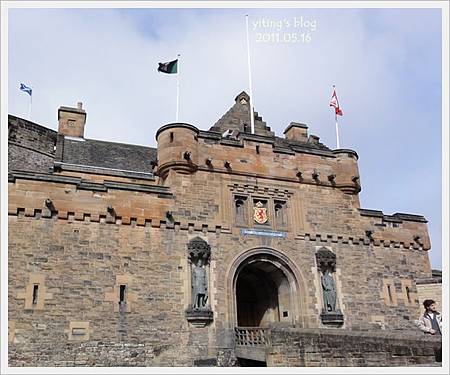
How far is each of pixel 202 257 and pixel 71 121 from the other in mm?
12478

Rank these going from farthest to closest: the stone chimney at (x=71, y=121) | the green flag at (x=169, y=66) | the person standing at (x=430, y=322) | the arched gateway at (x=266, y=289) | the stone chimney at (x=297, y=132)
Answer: the stone chimney at (x=297, y=132), the stone chimney at (x=71, y=121), the green flag at (x=169, y=66), the arched gateway at (x=266, y=289), the person standing at (x=430, y=322)

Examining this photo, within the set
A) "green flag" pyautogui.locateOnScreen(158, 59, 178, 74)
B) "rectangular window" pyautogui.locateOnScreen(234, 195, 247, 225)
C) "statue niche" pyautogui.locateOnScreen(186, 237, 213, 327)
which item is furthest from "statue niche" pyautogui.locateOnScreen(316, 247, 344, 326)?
→ "green flag" pyautogui.locateOnScreen(158, 59, 178, 74)

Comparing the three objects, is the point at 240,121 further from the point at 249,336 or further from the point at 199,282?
the point at 249,336

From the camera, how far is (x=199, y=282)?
14867 mm

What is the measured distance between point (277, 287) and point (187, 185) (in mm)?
5211

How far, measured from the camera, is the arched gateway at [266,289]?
52.6ft

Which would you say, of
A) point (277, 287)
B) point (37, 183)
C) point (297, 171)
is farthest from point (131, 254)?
point (297, 171)

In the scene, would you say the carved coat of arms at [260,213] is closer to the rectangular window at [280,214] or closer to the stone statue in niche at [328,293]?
the rectangular window at [280,214]

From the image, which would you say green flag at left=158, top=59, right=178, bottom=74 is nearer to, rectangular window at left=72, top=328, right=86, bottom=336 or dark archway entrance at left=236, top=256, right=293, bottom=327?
dark archway entrance at left=236, top=256, right=293, bottom=327

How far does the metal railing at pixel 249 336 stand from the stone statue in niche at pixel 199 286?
1468 millimetres

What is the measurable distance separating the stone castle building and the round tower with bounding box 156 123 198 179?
5 cm

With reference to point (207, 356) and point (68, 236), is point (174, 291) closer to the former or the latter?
point (207, 356)

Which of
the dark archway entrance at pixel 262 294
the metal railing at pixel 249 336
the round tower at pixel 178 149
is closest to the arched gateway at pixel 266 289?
the dark archway entrance at pixel 262 294

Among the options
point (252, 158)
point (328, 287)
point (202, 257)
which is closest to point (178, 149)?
point (252, 158)
